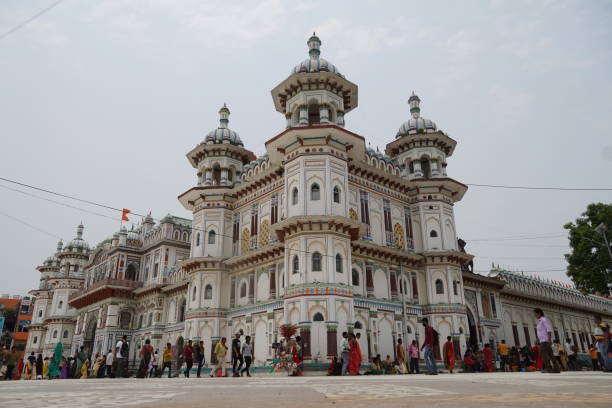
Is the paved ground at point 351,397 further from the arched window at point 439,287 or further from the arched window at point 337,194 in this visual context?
the arched window at point 439,287

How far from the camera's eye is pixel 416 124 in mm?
29250

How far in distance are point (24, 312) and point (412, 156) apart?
71.4 meters

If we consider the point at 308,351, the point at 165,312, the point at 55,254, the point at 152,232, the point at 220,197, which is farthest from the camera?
the point at 55,254

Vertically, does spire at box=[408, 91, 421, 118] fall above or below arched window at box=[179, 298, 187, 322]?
above

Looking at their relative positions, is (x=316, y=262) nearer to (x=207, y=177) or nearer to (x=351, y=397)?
(x=207, y=177)

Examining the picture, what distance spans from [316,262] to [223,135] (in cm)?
1369

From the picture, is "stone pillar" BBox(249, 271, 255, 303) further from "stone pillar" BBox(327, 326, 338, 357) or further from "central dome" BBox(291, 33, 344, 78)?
"central dome" BBox(291, 33, 344, 78)

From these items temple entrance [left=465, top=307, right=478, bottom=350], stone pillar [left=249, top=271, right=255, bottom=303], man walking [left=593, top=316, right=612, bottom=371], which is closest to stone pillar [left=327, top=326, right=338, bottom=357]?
stone pillar [left=249, top=271, right=255, bottom=303]

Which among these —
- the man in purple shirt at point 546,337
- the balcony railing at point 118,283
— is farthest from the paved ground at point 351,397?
the balcony railing at point 118,283

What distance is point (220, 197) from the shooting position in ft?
91.6

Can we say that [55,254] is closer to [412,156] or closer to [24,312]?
[24,312]

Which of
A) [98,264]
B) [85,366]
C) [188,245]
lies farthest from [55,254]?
[85,366]

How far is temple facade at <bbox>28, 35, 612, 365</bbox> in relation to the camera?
2031 cm

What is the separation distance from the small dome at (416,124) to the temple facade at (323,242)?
99 millimetres
